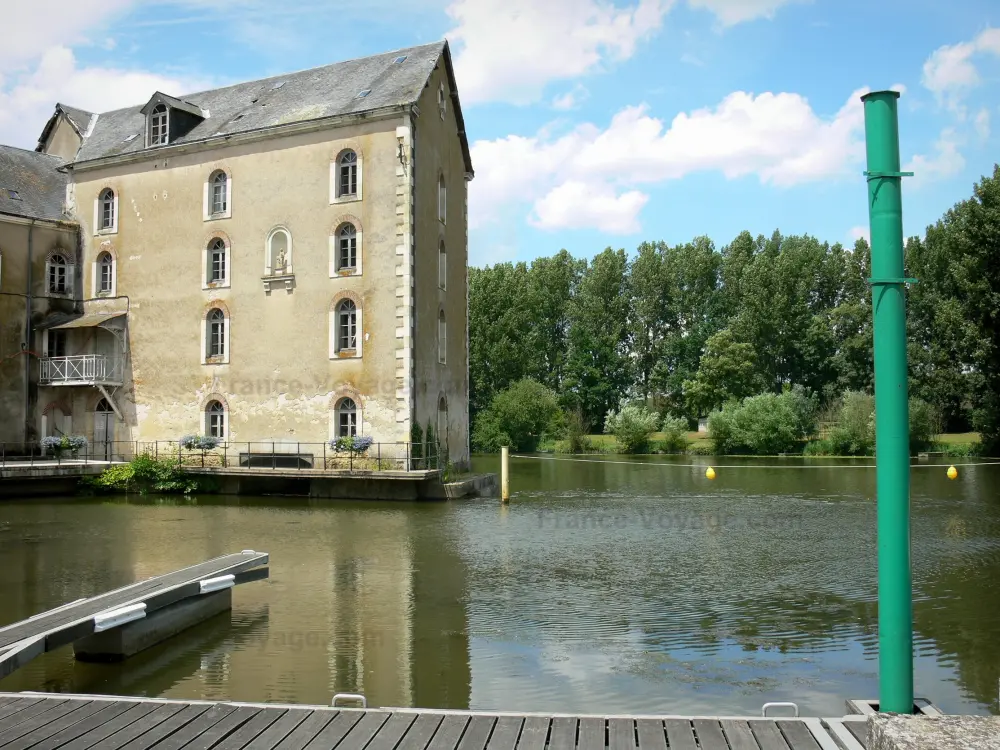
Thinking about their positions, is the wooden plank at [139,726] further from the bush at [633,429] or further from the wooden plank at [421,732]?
the bush at [633,429]

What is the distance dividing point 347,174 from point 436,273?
4.02 m

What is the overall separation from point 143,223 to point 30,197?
4.25 metres

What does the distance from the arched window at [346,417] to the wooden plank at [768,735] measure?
20.2 m

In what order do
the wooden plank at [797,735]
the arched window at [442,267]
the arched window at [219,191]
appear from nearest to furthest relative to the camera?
the wooden plank at [797,735] → the arched window at [219,191] → the arched window at [442,267]

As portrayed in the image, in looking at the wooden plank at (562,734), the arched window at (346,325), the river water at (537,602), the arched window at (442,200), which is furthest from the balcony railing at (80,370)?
the wooden plank at (562,734)

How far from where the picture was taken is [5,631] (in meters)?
6.86

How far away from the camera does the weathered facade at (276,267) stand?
2439cm

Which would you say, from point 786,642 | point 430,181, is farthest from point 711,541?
point 430,181

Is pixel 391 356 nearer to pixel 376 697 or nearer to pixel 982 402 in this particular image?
pixel 376 697

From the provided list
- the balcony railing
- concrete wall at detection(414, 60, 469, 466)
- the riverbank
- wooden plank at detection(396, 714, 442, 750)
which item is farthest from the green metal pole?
the riverbank

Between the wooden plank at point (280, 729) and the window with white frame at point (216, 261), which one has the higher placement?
the window with white frame at point (216, 261)

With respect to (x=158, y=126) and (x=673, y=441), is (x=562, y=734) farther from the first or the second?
(x=673, y=441)

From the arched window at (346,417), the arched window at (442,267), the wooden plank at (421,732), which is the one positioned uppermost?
the arched window at (442,267)

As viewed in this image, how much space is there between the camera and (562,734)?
4766mm
